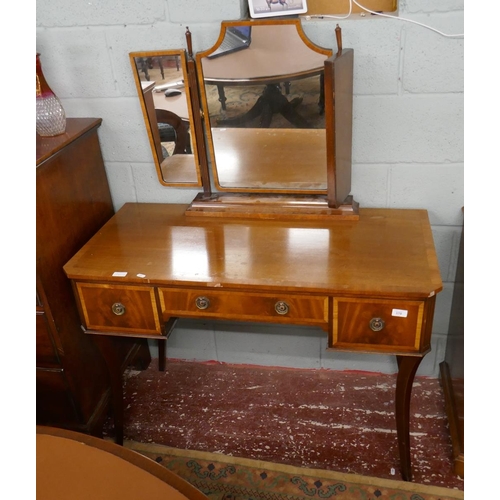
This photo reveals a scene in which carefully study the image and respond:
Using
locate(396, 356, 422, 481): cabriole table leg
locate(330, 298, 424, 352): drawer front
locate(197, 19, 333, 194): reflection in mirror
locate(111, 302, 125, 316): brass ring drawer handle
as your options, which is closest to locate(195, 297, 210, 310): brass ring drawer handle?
locate(111, 302, 125, 316): brass ring drawer handle

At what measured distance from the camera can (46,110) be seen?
174 centimetres

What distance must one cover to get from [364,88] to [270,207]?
50 cm

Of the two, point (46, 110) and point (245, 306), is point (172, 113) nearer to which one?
point (46, 110)

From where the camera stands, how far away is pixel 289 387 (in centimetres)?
229

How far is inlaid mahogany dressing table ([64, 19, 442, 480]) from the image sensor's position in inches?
60.8

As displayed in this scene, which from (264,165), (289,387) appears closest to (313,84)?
(264,165)

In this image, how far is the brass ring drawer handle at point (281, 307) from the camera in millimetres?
1574

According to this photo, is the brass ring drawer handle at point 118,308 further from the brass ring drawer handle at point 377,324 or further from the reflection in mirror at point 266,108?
the brass ring drawer handle at point 377,324

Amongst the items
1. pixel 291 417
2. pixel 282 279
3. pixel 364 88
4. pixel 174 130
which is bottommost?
pixel 291 417

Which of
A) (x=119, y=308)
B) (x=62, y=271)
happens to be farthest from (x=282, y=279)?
(x=62, y=271)

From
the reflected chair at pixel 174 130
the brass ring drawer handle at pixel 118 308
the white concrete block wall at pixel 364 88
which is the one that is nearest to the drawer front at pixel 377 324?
the white concrete block wall at pixel 364 88

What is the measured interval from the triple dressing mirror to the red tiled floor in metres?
0.83

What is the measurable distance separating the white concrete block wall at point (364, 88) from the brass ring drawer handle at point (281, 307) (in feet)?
1.89

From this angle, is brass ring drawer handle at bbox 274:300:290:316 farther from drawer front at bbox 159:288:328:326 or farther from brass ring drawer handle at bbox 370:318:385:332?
brass ring drawer handle at bbox 370:318:385:332
